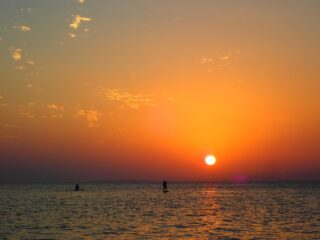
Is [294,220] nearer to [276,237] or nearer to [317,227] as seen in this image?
[317,227]

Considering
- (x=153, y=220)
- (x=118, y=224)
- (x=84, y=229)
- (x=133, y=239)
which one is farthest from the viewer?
(x=153, y=220)

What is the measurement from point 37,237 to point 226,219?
21903 millimetres

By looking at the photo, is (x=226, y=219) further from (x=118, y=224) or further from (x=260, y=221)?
(x=118, y=224)

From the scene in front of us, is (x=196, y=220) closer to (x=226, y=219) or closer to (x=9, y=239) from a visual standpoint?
(x=226, y=219)

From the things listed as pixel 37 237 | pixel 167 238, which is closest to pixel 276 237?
pixel 167 238

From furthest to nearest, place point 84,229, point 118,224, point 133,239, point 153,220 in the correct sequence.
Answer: point 153,220, point 118,224, point 84,229, point 133,239

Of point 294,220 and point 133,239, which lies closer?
point 133,239

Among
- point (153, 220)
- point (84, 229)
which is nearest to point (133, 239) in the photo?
point (84, 229)

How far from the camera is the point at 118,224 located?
4459 cm

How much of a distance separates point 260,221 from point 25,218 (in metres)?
25.4

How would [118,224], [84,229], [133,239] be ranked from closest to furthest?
[133,239] < [84,229] < [118,224]

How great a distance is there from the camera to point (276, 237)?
35406 mm

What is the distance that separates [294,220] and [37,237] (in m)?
26.9

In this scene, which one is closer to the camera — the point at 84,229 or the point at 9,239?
the point at 9,239
